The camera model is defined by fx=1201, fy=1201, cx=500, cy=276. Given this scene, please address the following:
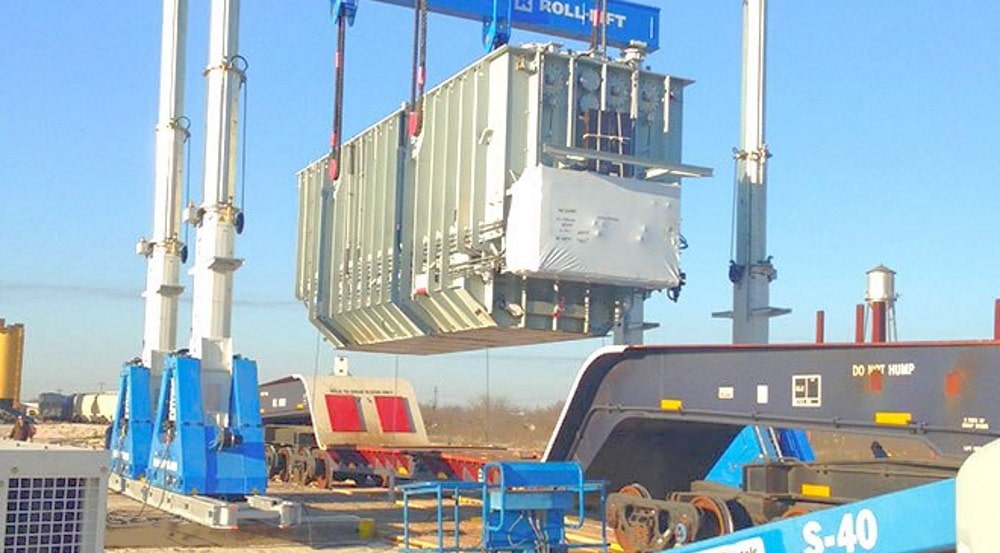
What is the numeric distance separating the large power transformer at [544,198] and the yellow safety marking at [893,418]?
5.39 meters

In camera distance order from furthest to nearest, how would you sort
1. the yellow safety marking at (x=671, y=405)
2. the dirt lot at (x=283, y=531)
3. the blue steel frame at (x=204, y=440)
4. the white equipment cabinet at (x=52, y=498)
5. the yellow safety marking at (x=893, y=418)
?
the blue steel frame at (x=204, y=440) → the dirt lot at (x=283, y=531) → the yellow safety marking at (x=671, y=405) → the yellow safety marking at (x=893, y=418) → the white equipment cabinet at (x=52, y=498)

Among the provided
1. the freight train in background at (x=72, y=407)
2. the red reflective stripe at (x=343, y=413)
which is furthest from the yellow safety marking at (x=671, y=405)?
the freight train in background at (x=72, y=407)

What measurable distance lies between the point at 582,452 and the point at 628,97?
5.24 metres

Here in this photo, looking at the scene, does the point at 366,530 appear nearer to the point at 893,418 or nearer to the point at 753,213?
the point at 893,418

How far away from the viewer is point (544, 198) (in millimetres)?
15570

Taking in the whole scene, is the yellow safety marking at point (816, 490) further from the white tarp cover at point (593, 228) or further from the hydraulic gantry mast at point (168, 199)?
the hydraulic gantry mast at point (168, 199)

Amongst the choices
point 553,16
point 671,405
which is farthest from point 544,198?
point 553,16

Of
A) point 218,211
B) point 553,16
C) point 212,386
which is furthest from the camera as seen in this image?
point 553,16

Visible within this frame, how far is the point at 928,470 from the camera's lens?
10898mm

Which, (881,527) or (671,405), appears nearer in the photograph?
(881,527)

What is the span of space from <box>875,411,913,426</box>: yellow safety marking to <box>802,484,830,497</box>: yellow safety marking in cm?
100

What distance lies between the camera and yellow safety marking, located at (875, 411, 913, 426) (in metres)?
11.1

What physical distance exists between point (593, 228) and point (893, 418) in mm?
5730

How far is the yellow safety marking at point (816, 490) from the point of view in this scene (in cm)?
1200
